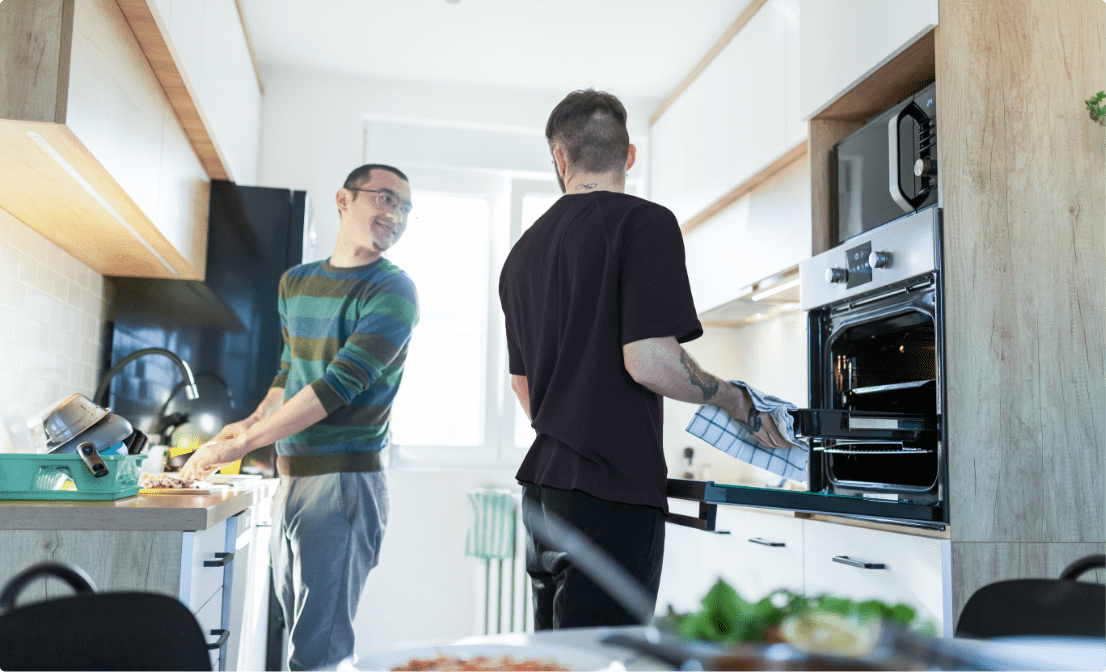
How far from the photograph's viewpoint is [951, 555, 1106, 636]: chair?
965 mm

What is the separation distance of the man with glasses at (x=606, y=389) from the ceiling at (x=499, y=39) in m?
2.19

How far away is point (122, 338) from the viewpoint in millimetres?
3141

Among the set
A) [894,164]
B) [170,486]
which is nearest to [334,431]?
[170,486]

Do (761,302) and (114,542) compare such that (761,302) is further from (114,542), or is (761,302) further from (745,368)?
(114,542)

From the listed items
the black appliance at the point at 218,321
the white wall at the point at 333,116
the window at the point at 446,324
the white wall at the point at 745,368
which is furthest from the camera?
the window at the point at 446,324

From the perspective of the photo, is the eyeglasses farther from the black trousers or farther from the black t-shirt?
the black trousers

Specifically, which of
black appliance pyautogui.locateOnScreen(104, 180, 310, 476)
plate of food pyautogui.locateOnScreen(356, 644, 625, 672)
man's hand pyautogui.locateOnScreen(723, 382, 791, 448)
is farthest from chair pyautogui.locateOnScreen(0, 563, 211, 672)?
black appliance pyautogui.locateOnScreen(104, 180, 310, 476)

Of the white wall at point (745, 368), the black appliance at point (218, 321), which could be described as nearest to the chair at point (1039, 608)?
the white wall at point (745, 368)

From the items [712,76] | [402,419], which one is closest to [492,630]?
[402,419]

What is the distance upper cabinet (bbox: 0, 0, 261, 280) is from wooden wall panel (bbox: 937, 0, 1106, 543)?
1.66 m

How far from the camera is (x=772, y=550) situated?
2480 millimetres

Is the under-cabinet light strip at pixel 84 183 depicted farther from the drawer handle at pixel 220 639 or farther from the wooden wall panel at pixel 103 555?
the drawer handle at pixel 220 639

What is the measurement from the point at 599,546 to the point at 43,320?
193 cm

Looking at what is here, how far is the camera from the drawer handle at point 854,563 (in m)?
1.86
